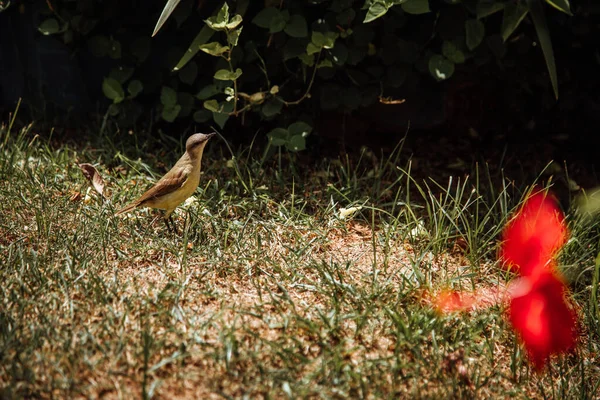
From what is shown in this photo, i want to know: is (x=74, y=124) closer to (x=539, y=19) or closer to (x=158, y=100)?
(x=158, y=100)

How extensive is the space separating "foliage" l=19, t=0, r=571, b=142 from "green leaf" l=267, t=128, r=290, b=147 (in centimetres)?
2

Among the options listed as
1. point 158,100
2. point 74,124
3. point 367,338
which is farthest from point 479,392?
point 74,124

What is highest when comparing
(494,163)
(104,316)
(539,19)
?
(539,19)

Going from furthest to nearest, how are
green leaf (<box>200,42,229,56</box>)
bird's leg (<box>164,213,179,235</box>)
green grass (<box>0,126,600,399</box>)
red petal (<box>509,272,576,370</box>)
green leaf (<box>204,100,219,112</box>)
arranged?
green leaf (<box>204,100,219,112</box>) → green leaf (<box>200,42,229,56</box>) → bird's leg (<box>164,213,179,235</box>) → red petal (<box>509,272,576,370</box>) → green grass (<box>0,126,600,399</box>)

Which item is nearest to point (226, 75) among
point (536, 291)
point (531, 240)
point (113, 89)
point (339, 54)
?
point (339, 54)

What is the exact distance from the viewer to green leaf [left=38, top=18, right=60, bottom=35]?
4.16 metres

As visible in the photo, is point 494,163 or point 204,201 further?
point 494,163

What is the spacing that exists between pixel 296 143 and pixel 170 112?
0.81 metres

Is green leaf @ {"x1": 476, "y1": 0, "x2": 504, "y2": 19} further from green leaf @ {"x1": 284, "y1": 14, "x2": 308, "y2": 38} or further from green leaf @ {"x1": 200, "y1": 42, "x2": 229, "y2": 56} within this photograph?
green leaf @ {"x1": 200, "y1": 42, "x2": 229, "y2": 56}

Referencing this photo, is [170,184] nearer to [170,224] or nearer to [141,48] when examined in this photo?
[170,224]

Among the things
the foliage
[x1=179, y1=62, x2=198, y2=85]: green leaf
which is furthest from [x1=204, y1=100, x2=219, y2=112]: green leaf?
[x1=179, y1=62, x2=198, y2=85]: green leaf

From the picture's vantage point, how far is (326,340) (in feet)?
8.25

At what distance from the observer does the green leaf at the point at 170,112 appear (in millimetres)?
4051

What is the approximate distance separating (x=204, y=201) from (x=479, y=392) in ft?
5.51
